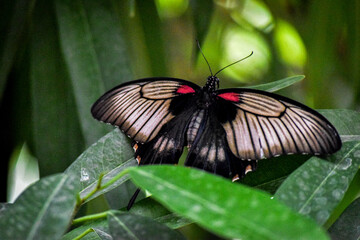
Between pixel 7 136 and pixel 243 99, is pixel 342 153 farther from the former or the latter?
pixel 7 136

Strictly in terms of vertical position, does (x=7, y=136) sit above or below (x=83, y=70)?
below

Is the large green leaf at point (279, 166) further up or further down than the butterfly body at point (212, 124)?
further down

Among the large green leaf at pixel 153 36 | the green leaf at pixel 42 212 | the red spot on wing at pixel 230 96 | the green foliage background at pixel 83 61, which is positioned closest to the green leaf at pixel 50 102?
the green foliage background at pixel 83 61

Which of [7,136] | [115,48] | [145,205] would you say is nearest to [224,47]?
[115,48]

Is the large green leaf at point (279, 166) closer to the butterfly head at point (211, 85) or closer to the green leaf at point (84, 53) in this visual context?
the butterfly head at point (211, 85)

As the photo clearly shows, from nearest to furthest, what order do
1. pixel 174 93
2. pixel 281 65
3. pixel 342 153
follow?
pixel 342 153
pixel 174 93
pixel 281 65

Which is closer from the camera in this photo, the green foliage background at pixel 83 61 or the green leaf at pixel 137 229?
the green leaf at pixel 137 229

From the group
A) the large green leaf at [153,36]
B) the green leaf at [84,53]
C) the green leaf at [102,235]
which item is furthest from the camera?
the large green leaf at [153,36]
